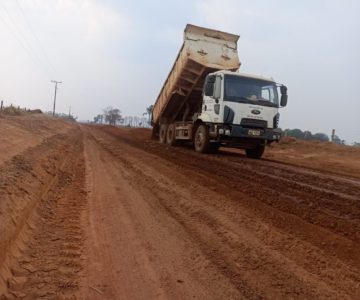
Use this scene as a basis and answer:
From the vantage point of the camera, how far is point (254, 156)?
17188 millimetres

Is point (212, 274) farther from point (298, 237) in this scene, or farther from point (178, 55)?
point (178, 55)

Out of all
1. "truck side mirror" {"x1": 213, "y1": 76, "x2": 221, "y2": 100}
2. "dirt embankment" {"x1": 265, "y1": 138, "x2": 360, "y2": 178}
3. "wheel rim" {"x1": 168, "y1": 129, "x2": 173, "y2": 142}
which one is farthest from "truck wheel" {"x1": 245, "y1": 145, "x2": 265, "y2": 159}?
"wheel rim" {"x1": 168, "y1": 129, "x2": 173, "y2": 142}

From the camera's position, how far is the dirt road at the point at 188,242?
4.01 meters

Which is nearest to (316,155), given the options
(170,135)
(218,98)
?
(170,135)

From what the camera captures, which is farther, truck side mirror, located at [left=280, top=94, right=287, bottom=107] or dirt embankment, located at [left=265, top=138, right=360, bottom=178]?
dirt embankment, located at [left=265, top=138, right=360, bottom=178]

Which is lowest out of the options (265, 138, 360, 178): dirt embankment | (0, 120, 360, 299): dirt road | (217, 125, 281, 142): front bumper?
(0, 120, 360, 299): dirt road

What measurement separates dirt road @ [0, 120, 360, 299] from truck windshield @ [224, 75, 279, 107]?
6.38m

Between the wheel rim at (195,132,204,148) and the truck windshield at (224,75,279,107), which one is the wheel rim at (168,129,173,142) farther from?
the truck windshield at (224,75,279,107)

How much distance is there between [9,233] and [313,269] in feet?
10.9

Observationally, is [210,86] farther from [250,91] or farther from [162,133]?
[162,133]

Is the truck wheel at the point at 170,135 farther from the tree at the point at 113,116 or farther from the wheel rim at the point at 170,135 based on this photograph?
the tree at the point at 113,116

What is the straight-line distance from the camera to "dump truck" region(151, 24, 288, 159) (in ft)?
50.3

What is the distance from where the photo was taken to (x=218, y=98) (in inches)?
606

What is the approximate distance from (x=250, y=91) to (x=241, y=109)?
838mm
